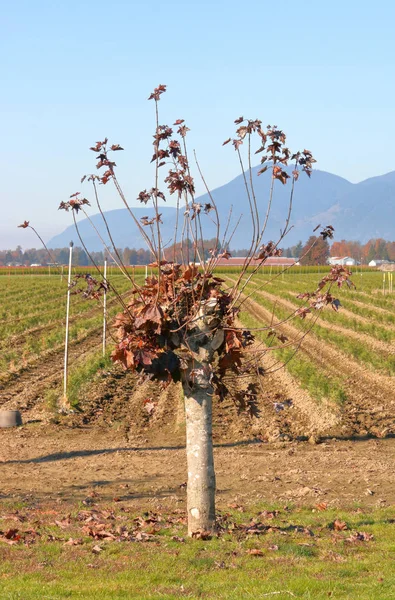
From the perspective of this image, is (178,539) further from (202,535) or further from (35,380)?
(35,380)

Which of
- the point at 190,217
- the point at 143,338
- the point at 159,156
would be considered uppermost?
the point at 159,156

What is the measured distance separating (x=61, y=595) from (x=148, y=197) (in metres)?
3.56

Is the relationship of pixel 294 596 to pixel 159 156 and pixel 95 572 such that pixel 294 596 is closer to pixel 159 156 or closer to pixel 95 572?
pixel 95 572

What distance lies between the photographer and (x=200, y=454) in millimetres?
7055

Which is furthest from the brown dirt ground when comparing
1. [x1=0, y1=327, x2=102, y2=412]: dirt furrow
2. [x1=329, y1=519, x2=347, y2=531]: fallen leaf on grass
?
[x1=329, y1=519, x2=347, y2=531]: fallen leaf on grass

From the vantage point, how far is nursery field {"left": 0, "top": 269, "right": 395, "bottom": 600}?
5945mm

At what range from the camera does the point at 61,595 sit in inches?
216

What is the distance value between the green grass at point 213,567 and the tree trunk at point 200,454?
0.25m

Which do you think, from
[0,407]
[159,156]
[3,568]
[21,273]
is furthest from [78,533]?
[21,273]

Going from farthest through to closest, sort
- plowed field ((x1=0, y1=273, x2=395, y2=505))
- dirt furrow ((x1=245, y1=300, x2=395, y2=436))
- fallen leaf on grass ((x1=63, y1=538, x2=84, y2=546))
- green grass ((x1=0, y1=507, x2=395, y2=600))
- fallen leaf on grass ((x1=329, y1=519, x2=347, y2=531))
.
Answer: dirt furrow ((x1=245, y1=300, x2=395, y2=436)), plowed field ((x1=0, y1=273, x2=395, y2=505)), fallen leaf on grass ((x1=329, y1=519, x2=347, y2=531)), fallen leaf on grass ((x1=63, y1=538, x2=84, y2=546)), green grass ((x1=0, y1=507, x2=395, y2=600))

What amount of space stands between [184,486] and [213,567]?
3.54 m

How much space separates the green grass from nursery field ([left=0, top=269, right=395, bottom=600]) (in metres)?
0.02

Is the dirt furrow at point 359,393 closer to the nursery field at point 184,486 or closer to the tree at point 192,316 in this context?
the nursery field at point 184,486

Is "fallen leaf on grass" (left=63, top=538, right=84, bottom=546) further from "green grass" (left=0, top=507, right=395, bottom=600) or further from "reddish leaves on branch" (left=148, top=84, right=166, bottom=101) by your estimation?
"reddish leaves on branch" (left=148, top=84, right=166, bottom=101)
